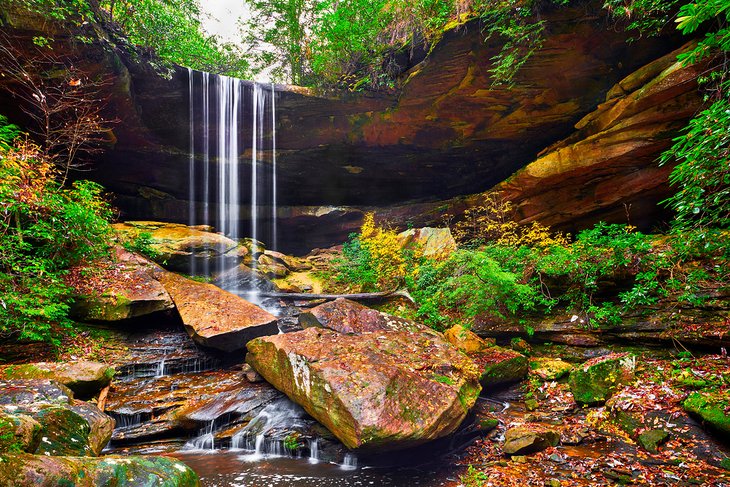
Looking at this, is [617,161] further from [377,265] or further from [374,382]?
[374,382]

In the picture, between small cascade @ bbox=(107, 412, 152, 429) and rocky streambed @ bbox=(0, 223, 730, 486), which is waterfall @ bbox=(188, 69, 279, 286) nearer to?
rocky streambed @ bbox=(0, 223, 730, 486)

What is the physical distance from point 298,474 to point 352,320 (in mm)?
2715

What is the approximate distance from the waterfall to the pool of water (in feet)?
24.2

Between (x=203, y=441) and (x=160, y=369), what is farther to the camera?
(x=160, y=369)

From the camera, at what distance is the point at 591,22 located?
7320 millimetres

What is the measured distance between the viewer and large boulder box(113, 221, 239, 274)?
915 cm

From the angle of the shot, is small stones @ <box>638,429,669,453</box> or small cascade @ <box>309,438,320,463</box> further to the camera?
small cascade @ <box>309,438,320,463</box>

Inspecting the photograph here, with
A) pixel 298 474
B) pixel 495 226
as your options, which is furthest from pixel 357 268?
pixel 298 474

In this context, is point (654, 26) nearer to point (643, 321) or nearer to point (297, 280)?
point (643, 321)

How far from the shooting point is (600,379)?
174 inches

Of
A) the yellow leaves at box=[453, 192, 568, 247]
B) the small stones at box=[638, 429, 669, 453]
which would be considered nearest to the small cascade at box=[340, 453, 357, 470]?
the small stones at box=[638, 429, 669, 453]

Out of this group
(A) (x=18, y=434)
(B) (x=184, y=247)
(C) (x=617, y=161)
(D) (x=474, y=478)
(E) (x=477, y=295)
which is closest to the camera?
(A) (x=18, y=434)

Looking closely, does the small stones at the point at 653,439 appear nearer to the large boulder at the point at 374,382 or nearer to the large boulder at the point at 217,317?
the large boulder at the point at 374,382

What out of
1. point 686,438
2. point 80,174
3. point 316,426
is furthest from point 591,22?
point 80,174
